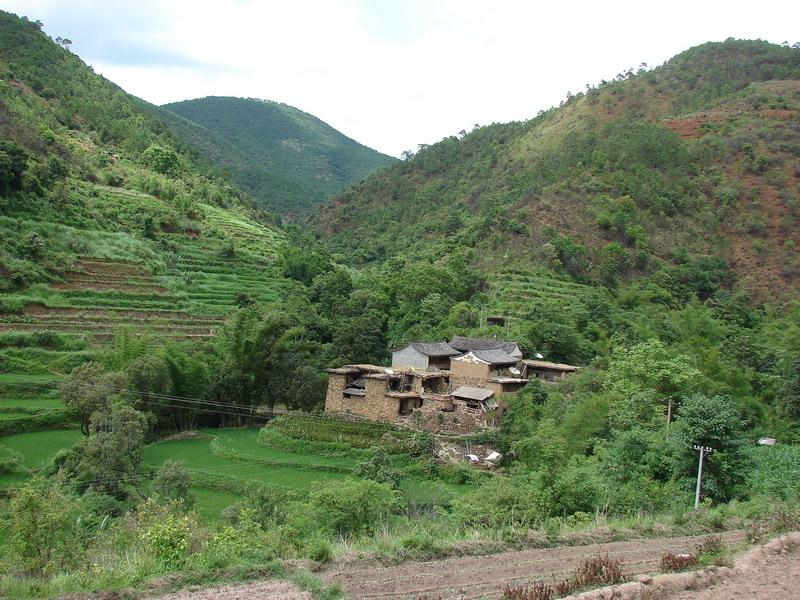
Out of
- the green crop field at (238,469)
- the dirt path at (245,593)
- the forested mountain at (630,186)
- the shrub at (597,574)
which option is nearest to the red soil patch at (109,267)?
the green crop field at (238,469)

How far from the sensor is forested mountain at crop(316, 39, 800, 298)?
46875mm

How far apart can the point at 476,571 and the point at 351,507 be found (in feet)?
20.4

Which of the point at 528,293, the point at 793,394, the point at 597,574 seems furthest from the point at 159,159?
the point at 597,574

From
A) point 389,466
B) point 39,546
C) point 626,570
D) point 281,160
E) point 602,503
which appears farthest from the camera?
point 281,160

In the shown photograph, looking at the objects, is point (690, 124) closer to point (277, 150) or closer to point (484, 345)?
point (484, 345)

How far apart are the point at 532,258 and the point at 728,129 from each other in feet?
92.6

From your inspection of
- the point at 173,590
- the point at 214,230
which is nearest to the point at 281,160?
the point at 214,230

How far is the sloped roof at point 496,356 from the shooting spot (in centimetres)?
2745

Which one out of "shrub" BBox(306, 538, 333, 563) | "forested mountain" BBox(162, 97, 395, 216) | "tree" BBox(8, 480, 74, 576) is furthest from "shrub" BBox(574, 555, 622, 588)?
"forested mountain" BBox(162, 97, 395, 216)

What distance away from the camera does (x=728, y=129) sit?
58156 mm

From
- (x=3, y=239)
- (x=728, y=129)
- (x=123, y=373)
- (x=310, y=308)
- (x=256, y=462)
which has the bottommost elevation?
(x=256, y=462)

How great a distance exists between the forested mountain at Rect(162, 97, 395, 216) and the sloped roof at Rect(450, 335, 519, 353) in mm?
65777

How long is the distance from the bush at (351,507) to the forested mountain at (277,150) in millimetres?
81830

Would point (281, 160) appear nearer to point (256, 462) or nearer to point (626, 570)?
point (256, 462)
